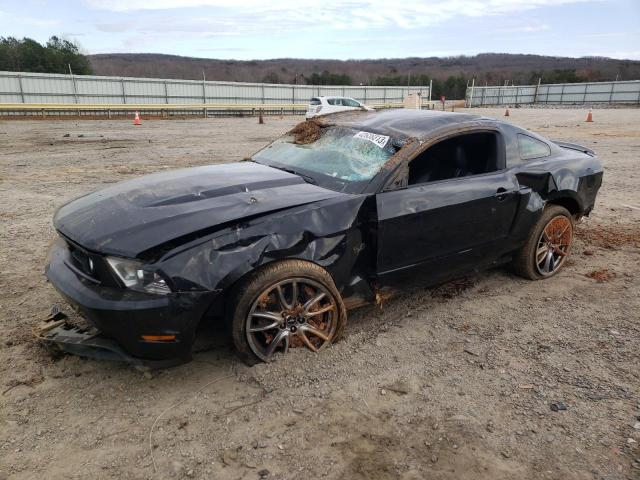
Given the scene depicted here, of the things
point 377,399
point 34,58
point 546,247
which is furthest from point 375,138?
point 34,58

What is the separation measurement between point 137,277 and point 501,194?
9.50 feet

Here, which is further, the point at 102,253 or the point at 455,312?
the point at 455,312

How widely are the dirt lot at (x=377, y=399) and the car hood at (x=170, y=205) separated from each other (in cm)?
91

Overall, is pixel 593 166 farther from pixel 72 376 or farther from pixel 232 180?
pixel 72 376

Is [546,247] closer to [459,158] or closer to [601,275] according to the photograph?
[601,275]

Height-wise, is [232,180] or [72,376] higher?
[232,180]

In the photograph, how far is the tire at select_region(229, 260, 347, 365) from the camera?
2.83 meters

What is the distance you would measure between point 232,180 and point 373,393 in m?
1.84

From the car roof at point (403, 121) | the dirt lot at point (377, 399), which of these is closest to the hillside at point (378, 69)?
the car roof at point (403, 121)

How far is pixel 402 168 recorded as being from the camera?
345cm

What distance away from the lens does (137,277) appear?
2635mm

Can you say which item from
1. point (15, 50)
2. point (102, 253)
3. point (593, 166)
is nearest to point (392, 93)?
point (15, 50)

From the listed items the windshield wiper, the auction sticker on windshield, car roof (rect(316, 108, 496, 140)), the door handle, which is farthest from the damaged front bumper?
the door handle

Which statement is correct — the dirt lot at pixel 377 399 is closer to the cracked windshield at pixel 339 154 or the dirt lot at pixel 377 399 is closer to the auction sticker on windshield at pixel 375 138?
the cracked windshield at pixel 339 154
